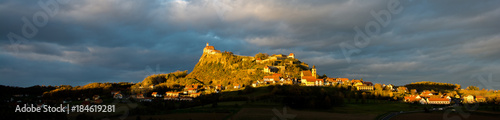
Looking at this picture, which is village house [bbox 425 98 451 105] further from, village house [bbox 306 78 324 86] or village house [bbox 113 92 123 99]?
village house [bbox 113 92 123 99]

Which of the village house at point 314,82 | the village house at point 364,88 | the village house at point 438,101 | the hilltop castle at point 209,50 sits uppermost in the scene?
the hilltop castle at point 209,50

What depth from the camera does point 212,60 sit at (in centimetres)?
16225

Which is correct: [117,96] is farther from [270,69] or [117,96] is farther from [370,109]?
[370,109]

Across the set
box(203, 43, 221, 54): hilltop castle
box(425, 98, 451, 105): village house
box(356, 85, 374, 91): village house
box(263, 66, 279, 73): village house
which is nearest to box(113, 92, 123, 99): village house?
box(263, 66, 279, 73): village house

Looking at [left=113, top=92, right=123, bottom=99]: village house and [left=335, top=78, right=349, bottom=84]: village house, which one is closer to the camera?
[left=113, top=92, right=123, bottom=99]: village house

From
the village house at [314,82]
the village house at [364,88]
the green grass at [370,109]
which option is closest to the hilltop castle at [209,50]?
the village house at [314,82]

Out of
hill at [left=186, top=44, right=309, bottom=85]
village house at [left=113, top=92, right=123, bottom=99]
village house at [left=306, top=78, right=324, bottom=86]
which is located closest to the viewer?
village house at [left=306, top=78, right=324, bottom=86]

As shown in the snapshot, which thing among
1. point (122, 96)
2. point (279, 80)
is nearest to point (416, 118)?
point (279, 80)

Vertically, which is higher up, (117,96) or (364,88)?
(364,88)

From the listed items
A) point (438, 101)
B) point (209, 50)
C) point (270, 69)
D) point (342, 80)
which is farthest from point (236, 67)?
point (438, 101)

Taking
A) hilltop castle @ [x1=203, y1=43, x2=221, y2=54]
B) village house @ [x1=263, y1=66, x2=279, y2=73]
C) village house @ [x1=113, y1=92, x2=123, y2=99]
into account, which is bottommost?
village house @ [x1=113, y1=92, x2=123, y2=99]

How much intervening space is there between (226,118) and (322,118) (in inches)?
621

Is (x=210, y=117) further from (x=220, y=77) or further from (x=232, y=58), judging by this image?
(x=232, y=58)

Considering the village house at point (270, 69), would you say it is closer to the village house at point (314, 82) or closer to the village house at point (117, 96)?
the village house at point (314, 82)
